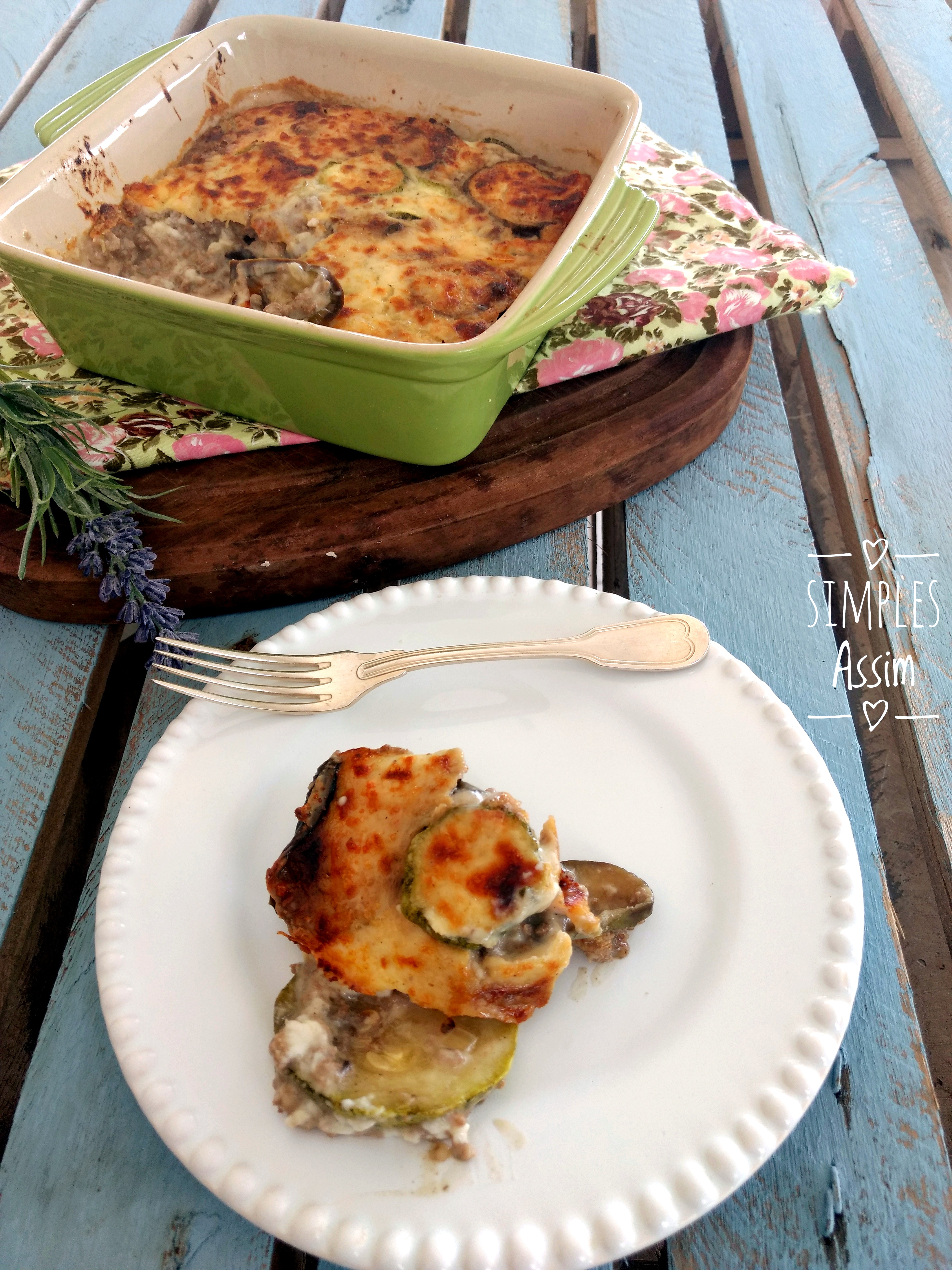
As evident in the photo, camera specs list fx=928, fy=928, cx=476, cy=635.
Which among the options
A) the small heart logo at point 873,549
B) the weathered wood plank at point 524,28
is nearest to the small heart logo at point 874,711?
the small heart logo at point 873,549

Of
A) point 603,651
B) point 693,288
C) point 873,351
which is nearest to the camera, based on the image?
point 603,651

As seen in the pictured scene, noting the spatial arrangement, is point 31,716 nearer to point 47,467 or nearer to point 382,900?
point 47,467

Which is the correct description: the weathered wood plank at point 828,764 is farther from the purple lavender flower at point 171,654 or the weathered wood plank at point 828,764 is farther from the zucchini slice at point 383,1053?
the purple lavender flower at point 171,654

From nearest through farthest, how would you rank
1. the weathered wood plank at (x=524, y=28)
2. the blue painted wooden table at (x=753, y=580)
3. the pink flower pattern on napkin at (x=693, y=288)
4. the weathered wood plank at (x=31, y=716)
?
1. the blue painted wooden table at (x=753, y=580)
2. the weathered wood plank at (x=31, y=716)
3. the pink flower pattern on napkin at (x=693, y=288)
4. the weathered wood plank at (x=524, y=28)

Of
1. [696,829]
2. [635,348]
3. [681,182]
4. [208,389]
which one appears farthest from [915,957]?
[681,182]

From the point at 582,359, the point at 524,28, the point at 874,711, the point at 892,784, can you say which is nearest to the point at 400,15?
the point at 524,28

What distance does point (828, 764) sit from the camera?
52.4 inches

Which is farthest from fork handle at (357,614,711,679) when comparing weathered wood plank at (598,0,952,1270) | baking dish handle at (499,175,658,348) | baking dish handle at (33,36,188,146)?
baking dish handle at (33,36,188,146)

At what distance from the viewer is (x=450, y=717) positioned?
1.28 metres

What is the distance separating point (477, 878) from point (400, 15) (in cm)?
293

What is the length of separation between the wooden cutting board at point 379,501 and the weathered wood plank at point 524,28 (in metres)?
1.55

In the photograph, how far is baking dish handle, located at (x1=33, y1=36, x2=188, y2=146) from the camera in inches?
70.3

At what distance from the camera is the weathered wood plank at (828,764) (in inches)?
37.6

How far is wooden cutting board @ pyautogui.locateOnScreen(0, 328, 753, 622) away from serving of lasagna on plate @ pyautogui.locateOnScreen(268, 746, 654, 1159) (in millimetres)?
574
